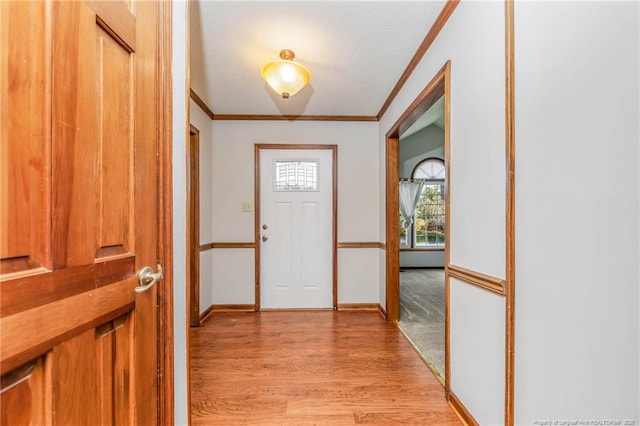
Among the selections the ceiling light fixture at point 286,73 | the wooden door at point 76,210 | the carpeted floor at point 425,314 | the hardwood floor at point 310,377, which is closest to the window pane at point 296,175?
the ceiling light fixture at point 286,73

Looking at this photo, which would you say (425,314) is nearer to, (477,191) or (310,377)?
(310,377)

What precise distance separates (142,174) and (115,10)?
1.42 feet

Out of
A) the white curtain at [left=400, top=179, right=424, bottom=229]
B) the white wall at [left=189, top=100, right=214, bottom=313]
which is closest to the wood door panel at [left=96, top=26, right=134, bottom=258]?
the white wall at [left=189, top=100, right=214, bottom=313]

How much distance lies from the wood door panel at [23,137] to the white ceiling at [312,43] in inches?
52.6

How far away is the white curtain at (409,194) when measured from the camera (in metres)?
5.76

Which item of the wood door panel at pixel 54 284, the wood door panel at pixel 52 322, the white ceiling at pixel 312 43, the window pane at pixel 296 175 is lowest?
the wood door panel at pixel 52 322

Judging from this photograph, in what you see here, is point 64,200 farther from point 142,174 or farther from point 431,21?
point 431,21

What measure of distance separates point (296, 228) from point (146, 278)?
2525 mm

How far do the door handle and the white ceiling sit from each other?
152 centimetres

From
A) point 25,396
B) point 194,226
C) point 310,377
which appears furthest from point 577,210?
point 194,226

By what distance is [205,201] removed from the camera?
3148mm

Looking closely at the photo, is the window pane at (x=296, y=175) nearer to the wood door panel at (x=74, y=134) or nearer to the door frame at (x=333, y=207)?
the door frame at (x=333, y=207)

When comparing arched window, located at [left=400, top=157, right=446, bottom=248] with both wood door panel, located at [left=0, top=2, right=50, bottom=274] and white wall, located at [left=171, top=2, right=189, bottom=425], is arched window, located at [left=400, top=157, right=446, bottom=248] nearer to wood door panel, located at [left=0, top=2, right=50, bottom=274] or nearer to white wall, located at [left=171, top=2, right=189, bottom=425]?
white wall, located at [left=171, top=2, right=189, bottom=425]

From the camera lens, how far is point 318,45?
6.52 ft
